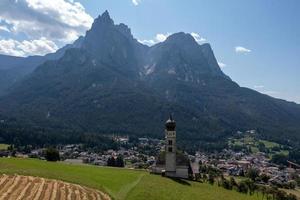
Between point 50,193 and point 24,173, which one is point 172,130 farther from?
point 50,193

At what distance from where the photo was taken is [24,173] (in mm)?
54562

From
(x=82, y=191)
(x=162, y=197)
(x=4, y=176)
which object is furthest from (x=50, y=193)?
(x=162, y=197)

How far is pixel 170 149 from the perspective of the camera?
86562 millimetres

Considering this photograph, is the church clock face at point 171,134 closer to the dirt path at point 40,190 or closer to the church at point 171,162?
the church at point 171,162

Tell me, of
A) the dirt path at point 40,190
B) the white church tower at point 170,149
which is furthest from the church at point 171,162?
the dirt path at point 40,190

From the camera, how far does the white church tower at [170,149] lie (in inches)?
3369

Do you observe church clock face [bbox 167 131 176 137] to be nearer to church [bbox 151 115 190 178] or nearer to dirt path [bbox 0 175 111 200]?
church [bbox 151 115 190 178]

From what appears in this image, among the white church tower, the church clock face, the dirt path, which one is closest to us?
the dirt path

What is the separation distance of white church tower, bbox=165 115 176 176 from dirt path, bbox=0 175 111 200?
3785 cm

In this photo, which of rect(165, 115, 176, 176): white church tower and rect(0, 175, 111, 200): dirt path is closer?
rect(0, 175, 111, 200): dirt path

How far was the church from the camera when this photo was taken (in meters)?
85.6

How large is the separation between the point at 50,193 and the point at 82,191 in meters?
4.05

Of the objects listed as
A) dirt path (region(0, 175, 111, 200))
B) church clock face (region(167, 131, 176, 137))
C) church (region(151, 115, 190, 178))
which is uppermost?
church clock face (region(167, 131, 176, 137))

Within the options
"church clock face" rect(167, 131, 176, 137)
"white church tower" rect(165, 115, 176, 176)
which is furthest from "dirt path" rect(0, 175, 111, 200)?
"church clock face" rect(167, 131, 176, 137)
